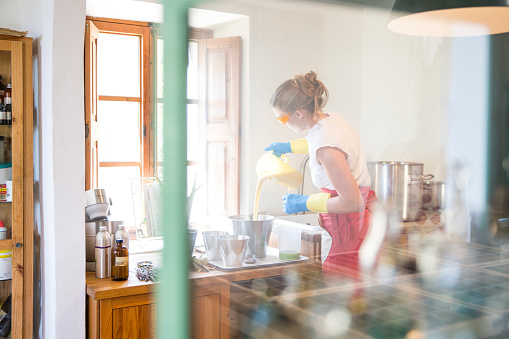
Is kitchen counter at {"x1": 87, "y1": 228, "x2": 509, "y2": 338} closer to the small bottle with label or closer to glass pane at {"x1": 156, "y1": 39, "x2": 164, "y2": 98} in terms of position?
glass pane at {"x1": 156, "y1": 39, "x2": 164, "y2": 98}

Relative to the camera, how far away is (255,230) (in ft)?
→ 1.03

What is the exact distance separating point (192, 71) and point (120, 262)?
204 cm

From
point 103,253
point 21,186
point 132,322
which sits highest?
point 21,186

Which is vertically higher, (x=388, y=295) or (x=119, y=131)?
(x=119, y=131)

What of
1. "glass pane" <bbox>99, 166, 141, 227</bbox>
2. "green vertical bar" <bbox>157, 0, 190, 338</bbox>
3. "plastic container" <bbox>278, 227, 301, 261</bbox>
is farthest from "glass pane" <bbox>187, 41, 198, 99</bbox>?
"glass pane" <bbox>99, 166, 141, 227</bbox>

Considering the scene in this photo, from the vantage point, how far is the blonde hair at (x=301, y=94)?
0.89 ft

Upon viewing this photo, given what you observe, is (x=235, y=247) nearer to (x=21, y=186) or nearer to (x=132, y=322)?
(x=132, y=322)

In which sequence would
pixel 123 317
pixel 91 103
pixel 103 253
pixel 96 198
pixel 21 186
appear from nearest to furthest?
pixel 123 317 → pixel 103 253 → pixel 21 186 → pixel 96 198 → pixel 91 103

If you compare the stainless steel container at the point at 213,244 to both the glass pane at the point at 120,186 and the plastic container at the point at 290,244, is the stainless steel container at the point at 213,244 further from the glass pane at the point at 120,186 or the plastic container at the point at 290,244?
the glass pane at the point at 120,186

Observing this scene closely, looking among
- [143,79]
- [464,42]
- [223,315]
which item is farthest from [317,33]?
[143,79]

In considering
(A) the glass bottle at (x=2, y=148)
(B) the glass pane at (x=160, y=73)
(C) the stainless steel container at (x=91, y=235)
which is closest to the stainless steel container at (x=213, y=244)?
(B) the glass pane at (x=160, y=73)

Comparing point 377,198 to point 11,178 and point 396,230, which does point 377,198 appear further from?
point 11,178

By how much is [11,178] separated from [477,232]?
2.73 m

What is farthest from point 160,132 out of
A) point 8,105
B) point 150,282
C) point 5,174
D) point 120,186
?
point 120,186
